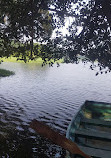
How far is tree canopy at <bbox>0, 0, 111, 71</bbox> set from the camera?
12.1 metres

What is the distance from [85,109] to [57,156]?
12.4 feet

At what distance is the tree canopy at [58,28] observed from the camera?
12.1m

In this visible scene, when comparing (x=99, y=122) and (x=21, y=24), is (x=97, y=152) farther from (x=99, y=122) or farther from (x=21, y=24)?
(x=21, y=24)

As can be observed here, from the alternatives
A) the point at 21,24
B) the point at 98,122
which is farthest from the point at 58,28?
the point at 98,122

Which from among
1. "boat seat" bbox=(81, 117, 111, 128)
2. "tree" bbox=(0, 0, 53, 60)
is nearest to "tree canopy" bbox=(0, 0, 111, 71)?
"tree" bbox=(0, 0, 53, 60)

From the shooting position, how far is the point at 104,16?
13.3 metres

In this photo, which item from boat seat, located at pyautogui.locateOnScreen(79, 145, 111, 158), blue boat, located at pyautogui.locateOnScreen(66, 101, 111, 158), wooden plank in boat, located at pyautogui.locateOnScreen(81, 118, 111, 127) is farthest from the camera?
wooden plank in boat, located at pyautogui.locateOnScreen(81, 118, 111, 127)

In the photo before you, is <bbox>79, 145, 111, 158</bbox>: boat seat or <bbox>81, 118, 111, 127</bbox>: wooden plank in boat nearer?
<bbox>79, 145, 111, 158</bbox>: boat seat

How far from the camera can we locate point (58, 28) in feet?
52.6

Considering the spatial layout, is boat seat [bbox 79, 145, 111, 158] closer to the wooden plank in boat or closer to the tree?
the wooden plank in boat

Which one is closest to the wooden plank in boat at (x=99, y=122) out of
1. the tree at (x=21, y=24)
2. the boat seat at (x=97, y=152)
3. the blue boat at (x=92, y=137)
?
the blue boat at (x=92, y=137)

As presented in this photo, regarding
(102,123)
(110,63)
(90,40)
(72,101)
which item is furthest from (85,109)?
(72,101)

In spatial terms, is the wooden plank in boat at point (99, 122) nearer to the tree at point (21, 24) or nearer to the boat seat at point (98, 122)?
the boat seat at point (98, 122)

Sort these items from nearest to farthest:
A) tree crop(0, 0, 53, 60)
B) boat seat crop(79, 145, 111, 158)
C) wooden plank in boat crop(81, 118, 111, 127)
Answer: boat seat crop(79, 145, 111, 158)
wooden plank in boat crop(81, 118, 111, 127)
tree crop(0, 0, 53, 60)
